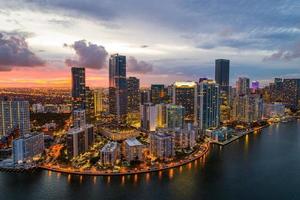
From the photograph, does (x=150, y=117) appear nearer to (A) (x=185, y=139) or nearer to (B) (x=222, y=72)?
(A) (x=185, y=139)

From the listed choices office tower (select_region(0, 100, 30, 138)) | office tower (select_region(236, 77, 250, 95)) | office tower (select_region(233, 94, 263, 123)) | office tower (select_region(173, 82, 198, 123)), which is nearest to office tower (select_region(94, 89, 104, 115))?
office tower (select_region(173, 82, 198, 123))

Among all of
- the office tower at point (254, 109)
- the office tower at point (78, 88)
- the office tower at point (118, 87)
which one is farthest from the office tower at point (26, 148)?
the office tower at point (254, 109)

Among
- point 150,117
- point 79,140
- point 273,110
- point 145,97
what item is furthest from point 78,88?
point 273,110

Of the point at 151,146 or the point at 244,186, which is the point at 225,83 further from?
the point at 244,186

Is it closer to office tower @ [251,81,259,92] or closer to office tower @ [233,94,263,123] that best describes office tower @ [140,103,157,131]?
office tower @ [233,94,263,123]

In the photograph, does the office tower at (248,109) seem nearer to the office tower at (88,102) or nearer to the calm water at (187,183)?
the calm water at (187,183)
